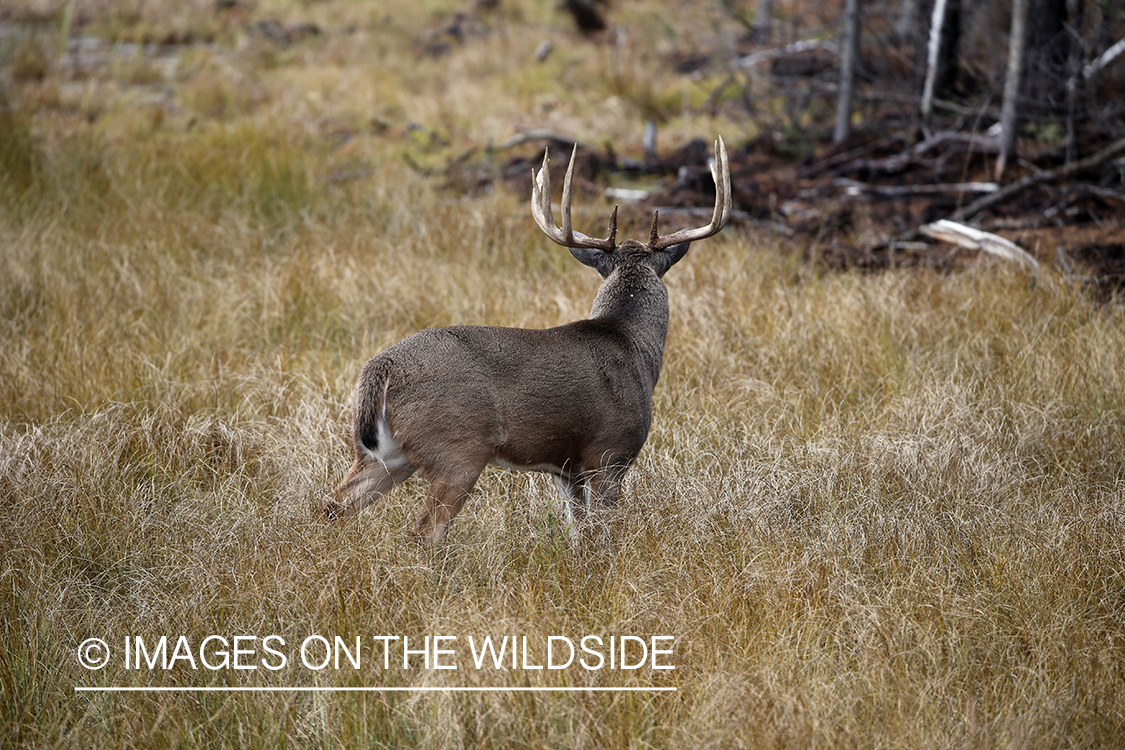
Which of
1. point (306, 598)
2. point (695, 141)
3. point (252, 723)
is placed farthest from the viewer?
point (695, 141)

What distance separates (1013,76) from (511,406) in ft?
17.0

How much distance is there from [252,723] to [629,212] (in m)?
5.45

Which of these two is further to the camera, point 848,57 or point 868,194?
point 848,57

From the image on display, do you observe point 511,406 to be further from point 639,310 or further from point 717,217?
point 717,217

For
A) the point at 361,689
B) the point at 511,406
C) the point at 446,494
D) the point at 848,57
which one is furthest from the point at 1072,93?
the point at 361,689

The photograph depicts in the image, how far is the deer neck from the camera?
379cm

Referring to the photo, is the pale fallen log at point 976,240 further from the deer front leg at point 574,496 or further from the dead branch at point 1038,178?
the deer front leg at point 574,496

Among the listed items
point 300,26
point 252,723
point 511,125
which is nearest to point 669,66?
point 511,125

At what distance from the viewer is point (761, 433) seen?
4.43 meters

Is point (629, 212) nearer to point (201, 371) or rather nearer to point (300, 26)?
point (201, 371)

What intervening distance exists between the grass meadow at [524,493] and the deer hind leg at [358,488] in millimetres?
110

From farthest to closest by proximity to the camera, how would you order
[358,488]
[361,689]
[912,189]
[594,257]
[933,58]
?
1. [933,58]
2. [912,189]
3. [594,257]
4. [358,488]
5. [361,689]

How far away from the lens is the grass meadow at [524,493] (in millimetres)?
2689

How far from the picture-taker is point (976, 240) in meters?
6.34
